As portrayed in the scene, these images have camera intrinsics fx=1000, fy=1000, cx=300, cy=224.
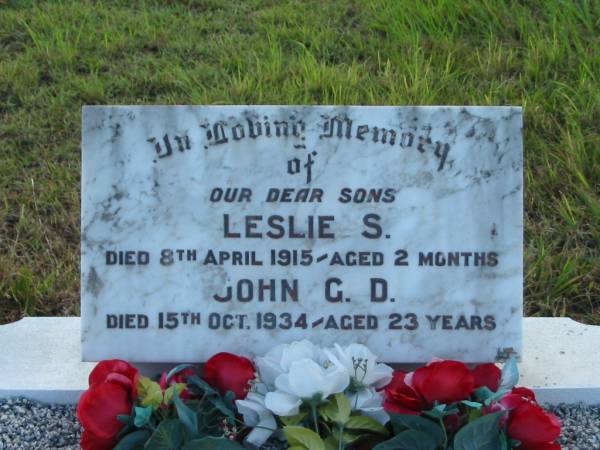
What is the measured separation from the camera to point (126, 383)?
219 centimetres

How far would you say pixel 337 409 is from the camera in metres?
2.12

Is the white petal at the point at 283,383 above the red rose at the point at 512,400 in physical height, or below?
above

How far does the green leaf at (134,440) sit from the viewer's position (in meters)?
2.09

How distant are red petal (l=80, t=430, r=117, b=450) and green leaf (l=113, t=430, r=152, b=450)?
0.17 feet

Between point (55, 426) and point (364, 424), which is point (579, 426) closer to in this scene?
point (364, 424)

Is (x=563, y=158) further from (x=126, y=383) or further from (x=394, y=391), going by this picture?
(x=126, y=383)

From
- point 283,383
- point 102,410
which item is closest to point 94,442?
point 102,410

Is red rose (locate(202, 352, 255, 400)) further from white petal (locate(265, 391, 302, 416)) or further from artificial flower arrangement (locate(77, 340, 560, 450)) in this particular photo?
white petal (locate(265, 391, 302, 416))

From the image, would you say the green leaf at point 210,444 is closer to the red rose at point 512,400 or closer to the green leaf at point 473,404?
the green leaf at point 473,404

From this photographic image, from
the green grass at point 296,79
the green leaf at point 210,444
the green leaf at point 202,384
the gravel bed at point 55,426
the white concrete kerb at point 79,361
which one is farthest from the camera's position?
the green grass at point 296,79

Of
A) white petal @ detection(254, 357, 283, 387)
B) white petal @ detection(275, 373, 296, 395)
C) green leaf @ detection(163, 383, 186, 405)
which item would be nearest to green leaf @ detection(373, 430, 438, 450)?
white petal @ detection(275, 373, 296, 395)

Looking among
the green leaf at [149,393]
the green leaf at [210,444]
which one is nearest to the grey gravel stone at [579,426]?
the green leaf at [210,444]

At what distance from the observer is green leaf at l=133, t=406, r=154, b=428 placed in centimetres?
210

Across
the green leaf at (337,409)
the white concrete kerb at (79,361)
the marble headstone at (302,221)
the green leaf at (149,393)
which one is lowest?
the white concrete kerb at (79,361)
